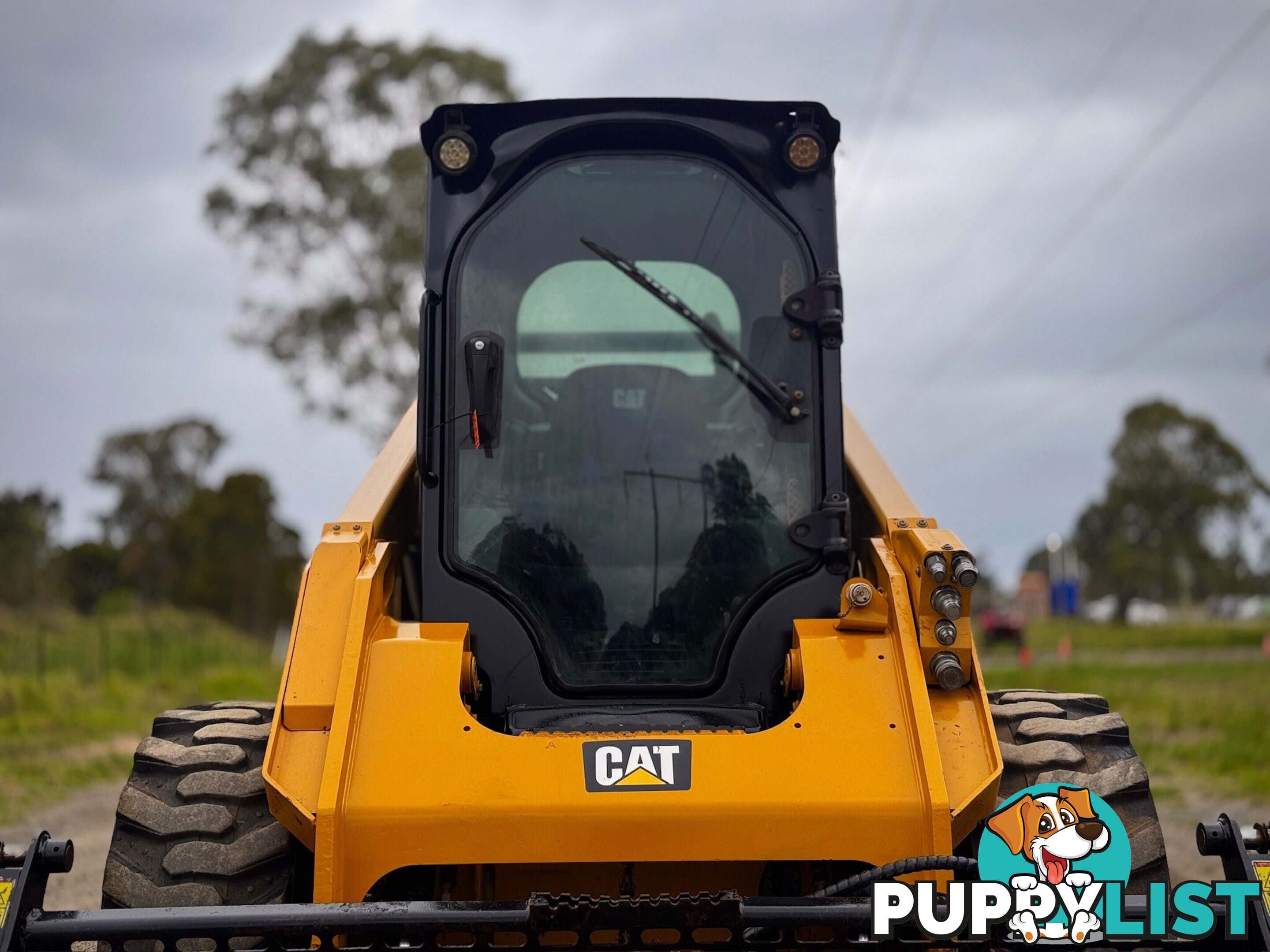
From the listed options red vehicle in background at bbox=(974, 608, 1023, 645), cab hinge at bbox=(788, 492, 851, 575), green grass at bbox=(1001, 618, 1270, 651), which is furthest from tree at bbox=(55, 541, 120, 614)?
cab hinge at bbox=(788, 492, 851, 575)

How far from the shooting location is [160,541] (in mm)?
39438

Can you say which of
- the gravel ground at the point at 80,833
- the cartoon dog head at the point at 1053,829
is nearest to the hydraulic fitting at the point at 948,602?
the cartoon dog head at the point at 1053,829

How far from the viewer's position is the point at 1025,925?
2803mm

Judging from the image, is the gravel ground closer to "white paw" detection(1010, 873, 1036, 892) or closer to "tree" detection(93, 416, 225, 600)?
"white paw" detection(1010, 873, 1036, 892)

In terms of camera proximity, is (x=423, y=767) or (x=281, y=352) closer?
(x=423, y=767)

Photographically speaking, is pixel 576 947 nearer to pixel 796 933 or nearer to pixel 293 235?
pixel 796 933

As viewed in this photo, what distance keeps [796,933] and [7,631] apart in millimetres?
16097

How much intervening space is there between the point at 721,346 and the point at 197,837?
2056 millimetres

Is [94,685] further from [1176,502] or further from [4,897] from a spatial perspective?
[1176,502]

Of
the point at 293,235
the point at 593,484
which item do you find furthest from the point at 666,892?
the point at 293,235

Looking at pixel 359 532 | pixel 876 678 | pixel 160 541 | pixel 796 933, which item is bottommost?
pixel 796 933

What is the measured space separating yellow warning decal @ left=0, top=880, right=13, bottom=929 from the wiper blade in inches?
94.0

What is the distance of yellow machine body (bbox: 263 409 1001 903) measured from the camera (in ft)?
10.4

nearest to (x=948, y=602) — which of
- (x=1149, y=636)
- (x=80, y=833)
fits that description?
(x=80, y=833)
